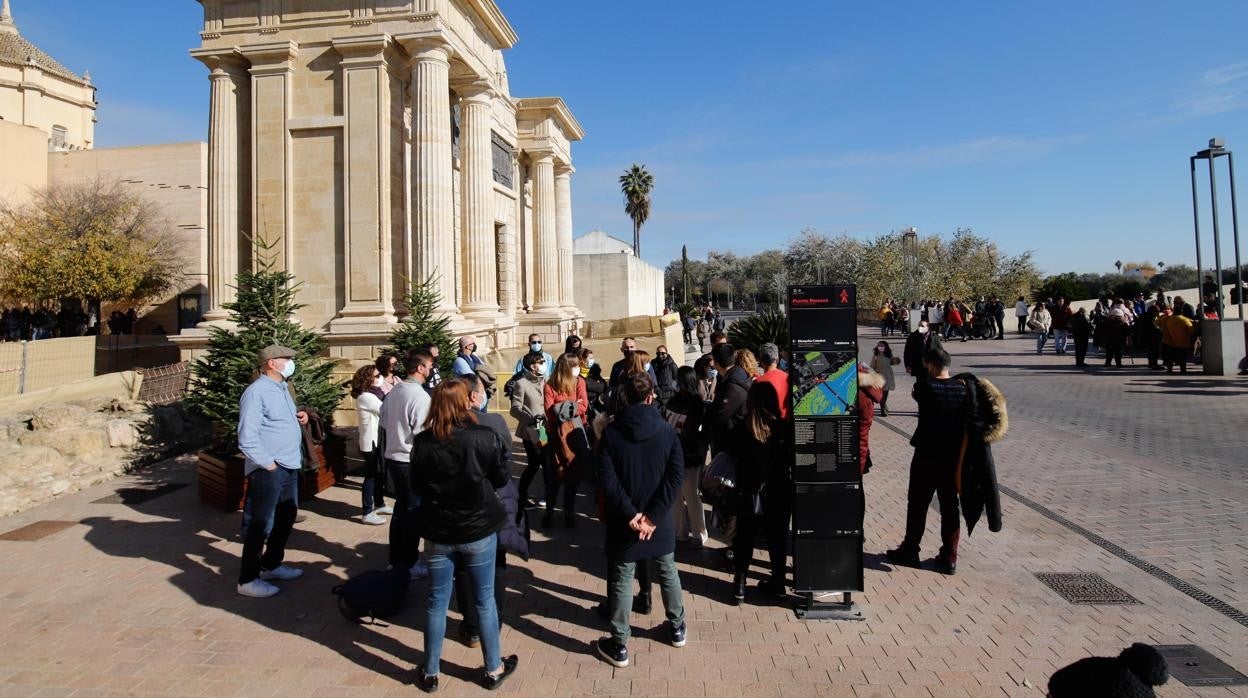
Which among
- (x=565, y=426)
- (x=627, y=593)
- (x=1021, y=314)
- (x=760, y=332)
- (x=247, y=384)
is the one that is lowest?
(x=627, y=593)

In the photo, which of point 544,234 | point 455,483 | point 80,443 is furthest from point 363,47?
point 455,483

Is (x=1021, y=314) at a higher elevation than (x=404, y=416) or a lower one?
higher

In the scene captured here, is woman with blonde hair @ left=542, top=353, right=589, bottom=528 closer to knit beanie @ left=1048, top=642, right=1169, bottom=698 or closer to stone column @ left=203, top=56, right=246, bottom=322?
knit beanie @ left=1048, top=642, right=1169, bottom=698

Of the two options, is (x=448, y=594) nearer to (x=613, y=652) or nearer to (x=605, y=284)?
(x=613, y=652)

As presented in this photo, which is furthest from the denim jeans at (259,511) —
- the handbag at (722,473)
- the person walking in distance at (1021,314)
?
the person walking in distance at (1021,314)

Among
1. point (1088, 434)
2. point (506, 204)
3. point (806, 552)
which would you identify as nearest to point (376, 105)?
point (506, 204)

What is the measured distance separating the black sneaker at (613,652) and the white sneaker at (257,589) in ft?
8.68

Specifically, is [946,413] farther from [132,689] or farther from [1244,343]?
[1244,343]

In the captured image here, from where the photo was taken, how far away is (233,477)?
7.69 m

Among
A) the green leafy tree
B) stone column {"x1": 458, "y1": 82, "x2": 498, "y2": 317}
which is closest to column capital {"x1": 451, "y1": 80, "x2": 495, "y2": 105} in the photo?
stone column {"x1": 458, "y1": 82, "x2": 498, "y2": 317}

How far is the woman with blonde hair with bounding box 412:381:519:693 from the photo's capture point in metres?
3.95

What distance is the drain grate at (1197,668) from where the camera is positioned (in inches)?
154

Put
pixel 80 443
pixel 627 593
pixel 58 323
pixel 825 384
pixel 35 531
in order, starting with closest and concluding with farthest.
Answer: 1. pixel 627 593
2. pixel 825 384
3. pixel 35 531
4. pixel 80 443
5. pixel 58 323

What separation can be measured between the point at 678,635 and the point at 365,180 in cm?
1248
